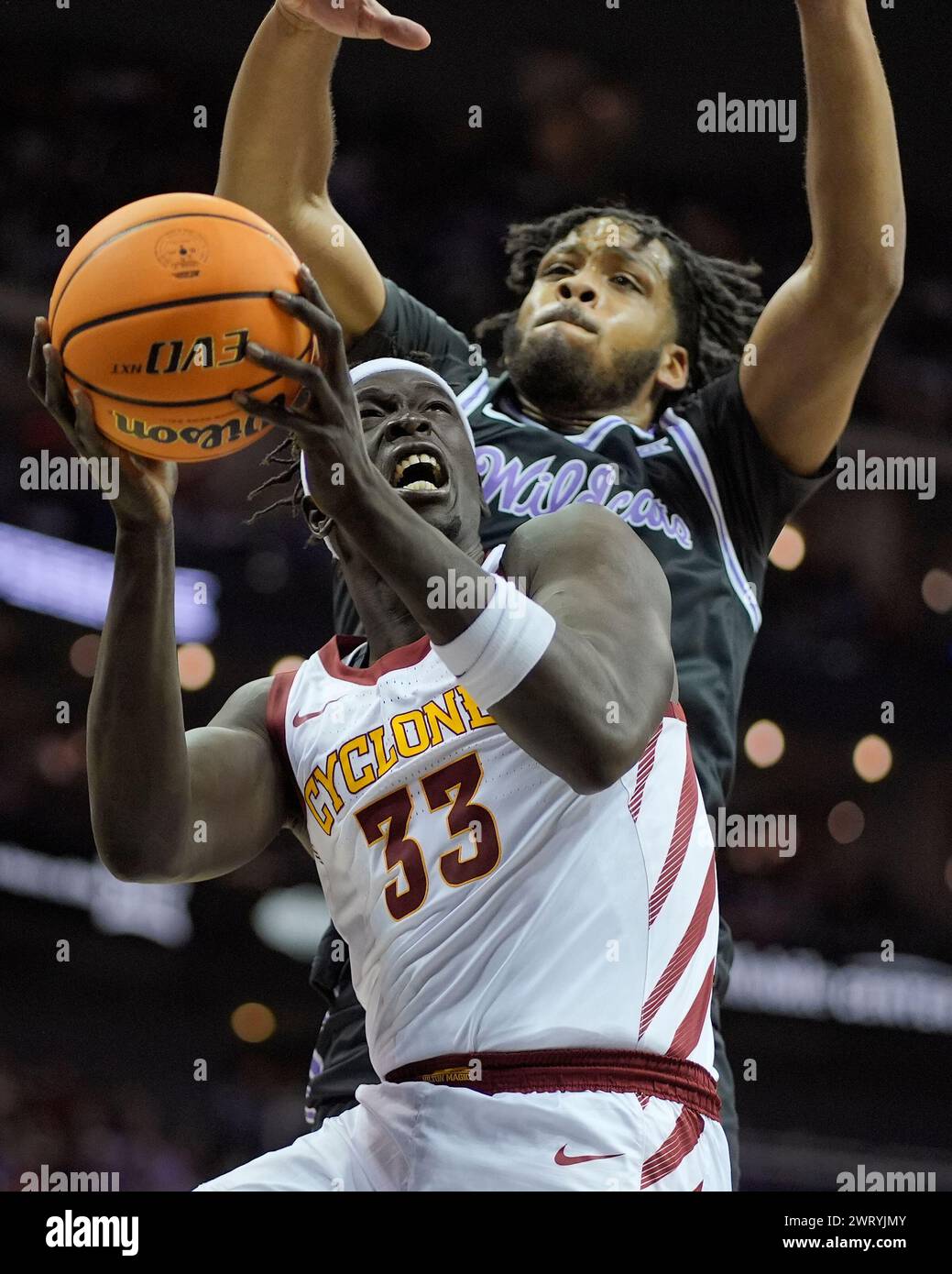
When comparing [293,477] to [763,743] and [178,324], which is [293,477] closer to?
[178,324]

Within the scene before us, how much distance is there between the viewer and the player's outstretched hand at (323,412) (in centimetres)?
240

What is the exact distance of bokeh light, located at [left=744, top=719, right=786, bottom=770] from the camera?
10.6 m

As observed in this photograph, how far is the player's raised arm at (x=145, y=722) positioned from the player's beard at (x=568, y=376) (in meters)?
1.67

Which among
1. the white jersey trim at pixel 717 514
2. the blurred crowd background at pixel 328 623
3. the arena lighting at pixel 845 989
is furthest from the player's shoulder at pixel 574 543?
the arena lighting at pixel 845 989

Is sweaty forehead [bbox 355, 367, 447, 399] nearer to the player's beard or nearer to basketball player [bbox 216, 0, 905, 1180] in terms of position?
basketball player [bbox 216, 0, 905, 1180]

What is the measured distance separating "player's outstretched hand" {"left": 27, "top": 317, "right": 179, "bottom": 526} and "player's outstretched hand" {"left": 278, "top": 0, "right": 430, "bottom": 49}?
142 cm

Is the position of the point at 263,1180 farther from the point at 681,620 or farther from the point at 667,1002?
the point at 681,620

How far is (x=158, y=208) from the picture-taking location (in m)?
2.70

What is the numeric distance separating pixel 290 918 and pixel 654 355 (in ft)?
20.0

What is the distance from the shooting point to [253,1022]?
9805 mm

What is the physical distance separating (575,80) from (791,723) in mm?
4339

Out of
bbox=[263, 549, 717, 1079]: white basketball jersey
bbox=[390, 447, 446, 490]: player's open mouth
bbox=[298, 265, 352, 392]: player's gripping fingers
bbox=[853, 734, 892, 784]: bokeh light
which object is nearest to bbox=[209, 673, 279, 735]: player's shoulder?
bbox=[263, 549, 717, 1079]: white basketball jersey

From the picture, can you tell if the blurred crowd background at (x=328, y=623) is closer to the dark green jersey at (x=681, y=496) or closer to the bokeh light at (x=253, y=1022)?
the bokeh light at (x=253, y=1022)
